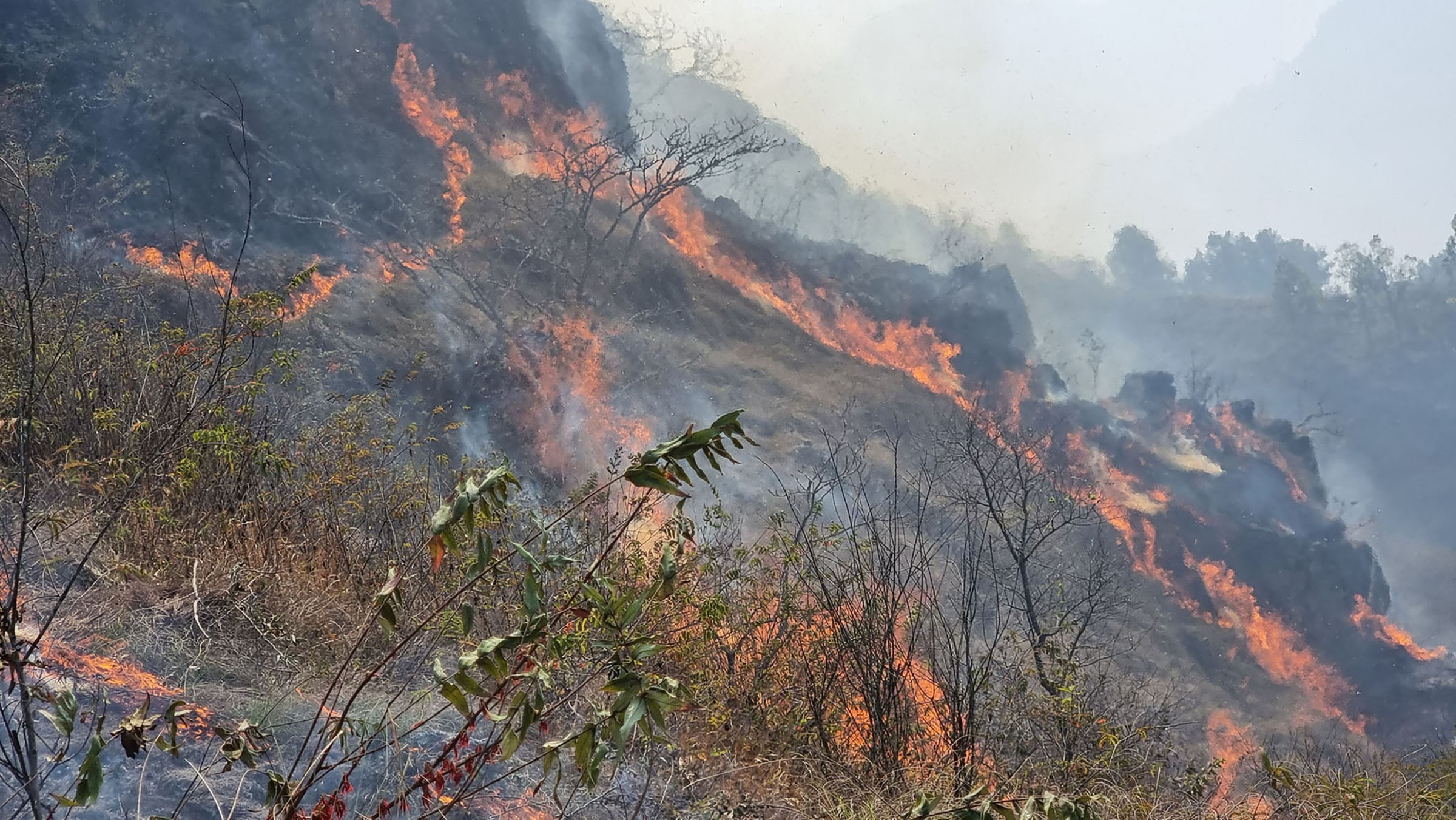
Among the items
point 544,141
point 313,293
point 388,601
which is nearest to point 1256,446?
point 544,141

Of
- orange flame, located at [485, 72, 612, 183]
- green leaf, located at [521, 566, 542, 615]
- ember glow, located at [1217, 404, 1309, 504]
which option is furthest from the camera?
ember glow, located at [1217, 404, 1309, 504]

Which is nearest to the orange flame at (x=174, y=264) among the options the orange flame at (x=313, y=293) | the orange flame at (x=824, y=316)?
the orange flame at (x=313, y=293)

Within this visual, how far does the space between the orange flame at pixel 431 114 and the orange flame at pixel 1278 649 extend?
15.6m

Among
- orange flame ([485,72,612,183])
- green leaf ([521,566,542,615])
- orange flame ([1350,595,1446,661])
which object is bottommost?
green leaf ([521,566,542,615])

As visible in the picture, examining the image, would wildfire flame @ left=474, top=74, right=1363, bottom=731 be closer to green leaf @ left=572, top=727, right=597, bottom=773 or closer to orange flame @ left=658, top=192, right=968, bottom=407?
orange flame @ left=658, top=192, right=968, bottom=407

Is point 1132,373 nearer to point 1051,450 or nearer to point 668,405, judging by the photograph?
point 1051,450

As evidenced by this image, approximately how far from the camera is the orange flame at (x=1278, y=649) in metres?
15.9

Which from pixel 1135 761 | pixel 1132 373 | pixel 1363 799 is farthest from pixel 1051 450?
pixel 1363 799

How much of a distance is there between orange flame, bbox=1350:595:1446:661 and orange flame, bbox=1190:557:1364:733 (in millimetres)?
1830

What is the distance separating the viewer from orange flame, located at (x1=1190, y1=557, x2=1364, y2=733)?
1586cm

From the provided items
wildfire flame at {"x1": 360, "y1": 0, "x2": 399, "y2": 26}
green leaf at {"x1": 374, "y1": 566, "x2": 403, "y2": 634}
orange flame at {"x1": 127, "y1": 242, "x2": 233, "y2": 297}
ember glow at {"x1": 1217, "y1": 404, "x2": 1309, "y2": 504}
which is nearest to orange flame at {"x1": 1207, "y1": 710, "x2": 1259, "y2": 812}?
ember glow at {"x1": 1217, "y1": 404, "x2": 1309, "y2": 504}

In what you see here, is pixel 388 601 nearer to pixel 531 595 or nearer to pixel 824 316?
pixel 531 595

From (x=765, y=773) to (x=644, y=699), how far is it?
10.1 ft

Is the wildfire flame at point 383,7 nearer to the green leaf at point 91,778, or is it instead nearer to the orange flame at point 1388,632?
the green leaf at point 91,778
